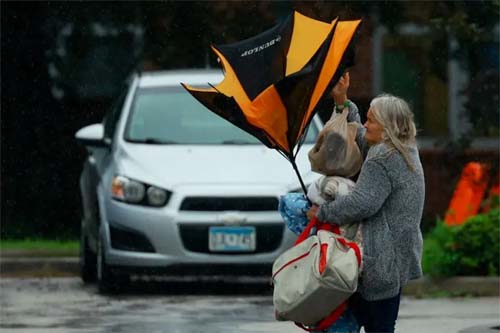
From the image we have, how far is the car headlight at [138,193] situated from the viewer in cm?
1234

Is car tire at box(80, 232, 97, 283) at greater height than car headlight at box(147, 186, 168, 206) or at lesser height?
lesser

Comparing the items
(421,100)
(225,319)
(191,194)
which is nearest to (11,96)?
(421,100)

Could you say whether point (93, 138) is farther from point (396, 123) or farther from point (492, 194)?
point (396, 123)

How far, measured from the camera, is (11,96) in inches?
705

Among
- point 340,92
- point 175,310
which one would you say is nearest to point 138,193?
point 175,310

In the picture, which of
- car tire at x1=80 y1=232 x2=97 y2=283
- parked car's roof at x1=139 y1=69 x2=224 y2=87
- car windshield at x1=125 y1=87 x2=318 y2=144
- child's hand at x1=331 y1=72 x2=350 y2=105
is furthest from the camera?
parked car's roof at x1=139 y1=69 x2=224 y2=87

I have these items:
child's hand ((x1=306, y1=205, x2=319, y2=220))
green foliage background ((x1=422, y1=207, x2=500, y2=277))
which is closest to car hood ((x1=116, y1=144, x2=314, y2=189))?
green foliage background ((x1=422, y1=207, x2=500, y2=277))

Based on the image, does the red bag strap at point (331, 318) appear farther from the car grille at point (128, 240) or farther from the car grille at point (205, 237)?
the car grille at point (128, 240)

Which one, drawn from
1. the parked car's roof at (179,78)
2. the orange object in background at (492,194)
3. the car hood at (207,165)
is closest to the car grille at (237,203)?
the car hood at (207,165)

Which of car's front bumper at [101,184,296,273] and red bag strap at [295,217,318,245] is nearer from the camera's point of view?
red bag strap at [295,217,318,245]

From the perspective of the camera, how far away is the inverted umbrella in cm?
689

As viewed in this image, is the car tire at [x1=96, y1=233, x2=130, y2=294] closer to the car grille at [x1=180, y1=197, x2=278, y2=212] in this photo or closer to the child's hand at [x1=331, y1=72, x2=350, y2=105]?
the car grille at [x1=180, y1=197, x2=278, y2=212]

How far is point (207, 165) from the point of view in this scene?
41.4 feet

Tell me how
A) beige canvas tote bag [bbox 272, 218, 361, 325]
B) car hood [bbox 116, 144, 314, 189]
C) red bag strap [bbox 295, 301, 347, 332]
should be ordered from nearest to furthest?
beige canvas tote bag [bbox 272, 218, 361, 325], red bag strap [bbox 295, 301, 347, 332], car hood [bbox 116, 144, 314, 189]
